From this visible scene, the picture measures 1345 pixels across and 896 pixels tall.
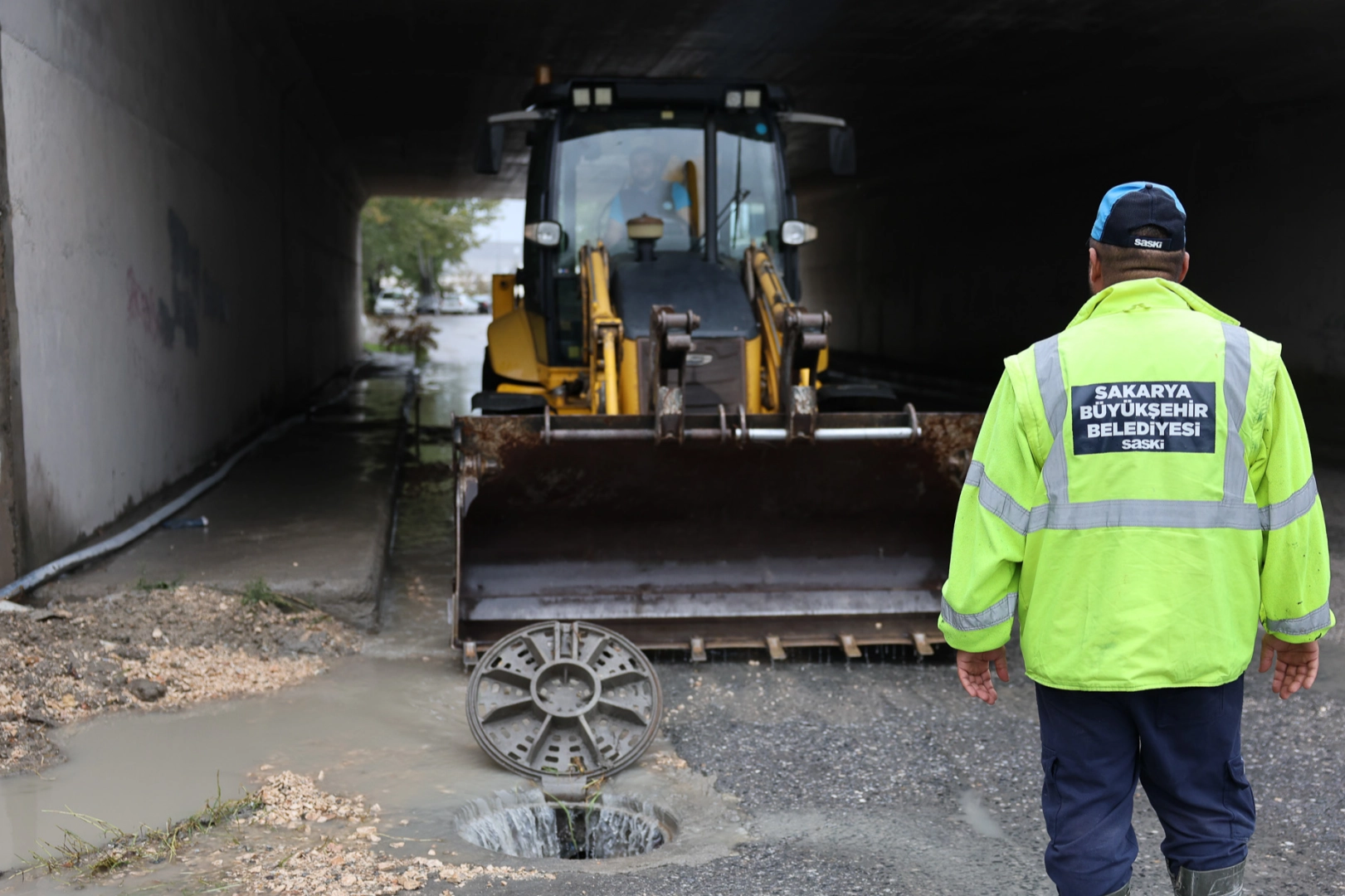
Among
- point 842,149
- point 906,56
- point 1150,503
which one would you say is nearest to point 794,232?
point 842,149

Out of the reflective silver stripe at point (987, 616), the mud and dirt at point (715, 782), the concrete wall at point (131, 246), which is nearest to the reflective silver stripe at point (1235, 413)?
the reflective silver stripe at point (987, 616)

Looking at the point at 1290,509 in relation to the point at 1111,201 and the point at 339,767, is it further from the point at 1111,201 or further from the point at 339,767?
the point at 339,767

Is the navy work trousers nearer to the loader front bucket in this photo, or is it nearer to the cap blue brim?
the cap blue brim

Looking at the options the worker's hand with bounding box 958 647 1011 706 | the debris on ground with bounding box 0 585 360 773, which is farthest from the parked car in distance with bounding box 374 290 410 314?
the worker's hand with bounding box 958 647 1011 706

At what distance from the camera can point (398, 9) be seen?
1120 centimetres

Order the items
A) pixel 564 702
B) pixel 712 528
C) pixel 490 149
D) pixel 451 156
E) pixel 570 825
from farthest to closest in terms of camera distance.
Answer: pixel 451 156
pixel 490 149
pixel 712 528
pixel 564 702
pixel 570 825

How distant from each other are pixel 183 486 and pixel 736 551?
182 inches

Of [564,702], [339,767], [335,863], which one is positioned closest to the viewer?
[335,863]

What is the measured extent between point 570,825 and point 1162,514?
242cm

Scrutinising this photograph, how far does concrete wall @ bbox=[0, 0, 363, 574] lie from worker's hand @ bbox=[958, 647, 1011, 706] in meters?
4.65

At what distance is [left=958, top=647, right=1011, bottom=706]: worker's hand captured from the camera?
9.18 feet

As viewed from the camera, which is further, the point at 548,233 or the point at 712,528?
the point at 548,233

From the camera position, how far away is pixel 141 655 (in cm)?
521

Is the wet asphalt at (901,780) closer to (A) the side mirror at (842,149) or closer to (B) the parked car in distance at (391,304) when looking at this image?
(A) the side mirror at (842,149)
